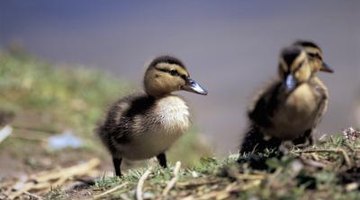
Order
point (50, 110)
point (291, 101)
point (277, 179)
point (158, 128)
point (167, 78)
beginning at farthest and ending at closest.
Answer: point (50, 110)
point (167, 78)
point (158, 128)
point (291, 101)
point (277, 179)

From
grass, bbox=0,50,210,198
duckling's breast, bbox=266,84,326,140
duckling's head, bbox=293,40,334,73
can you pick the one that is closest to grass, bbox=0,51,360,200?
grass, bbox=0,50,210,198

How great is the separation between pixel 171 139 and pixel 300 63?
1.41 metres

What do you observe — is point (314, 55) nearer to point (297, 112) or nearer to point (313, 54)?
point (313, 54)

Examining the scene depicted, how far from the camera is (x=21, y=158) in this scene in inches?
315

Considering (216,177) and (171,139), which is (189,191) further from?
(171,139)

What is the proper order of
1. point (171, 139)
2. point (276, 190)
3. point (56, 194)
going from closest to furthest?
point (276, 190)
point (56, 194)
point (171, 139)

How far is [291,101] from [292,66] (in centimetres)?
19

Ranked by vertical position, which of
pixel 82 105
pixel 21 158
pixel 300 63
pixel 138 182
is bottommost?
pixel 138 182

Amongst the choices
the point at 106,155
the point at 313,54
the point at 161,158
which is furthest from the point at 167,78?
the point at 106,155

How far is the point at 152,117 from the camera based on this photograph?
18.2 ft

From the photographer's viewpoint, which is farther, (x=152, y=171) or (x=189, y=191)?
(x=152, y=171)

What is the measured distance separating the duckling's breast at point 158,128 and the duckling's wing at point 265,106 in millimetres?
896

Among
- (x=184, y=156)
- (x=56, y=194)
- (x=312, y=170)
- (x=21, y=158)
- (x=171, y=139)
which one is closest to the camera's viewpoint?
(x=312, y=170)

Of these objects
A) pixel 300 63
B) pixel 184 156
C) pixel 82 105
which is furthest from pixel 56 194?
pixel 82 105
